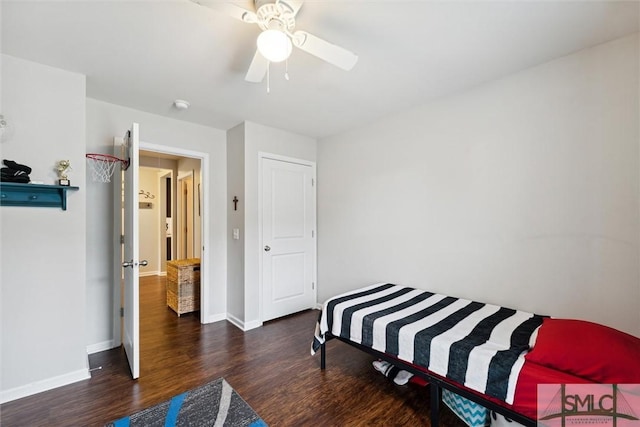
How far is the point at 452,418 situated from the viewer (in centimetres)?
183

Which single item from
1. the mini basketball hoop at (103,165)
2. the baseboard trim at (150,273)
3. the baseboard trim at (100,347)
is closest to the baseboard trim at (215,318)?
the baseboard trim at (100,347)

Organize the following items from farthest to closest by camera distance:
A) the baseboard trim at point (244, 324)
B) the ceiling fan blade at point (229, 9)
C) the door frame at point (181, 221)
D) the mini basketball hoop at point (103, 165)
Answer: the door frame at point (181, 221) < the baseboard trim at point (244, 324) < the mini basketball hoop at point (103, 165) < the ceiling fan blade at point (229, 9)

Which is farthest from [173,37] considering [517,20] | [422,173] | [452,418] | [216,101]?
[452,418]

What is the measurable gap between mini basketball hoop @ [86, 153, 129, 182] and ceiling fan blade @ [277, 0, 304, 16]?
2069mm

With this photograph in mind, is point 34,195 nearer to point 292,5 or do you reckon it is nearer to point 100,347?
point 100,347

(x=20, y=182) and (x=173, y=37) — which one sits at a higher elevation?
(x=173, y=37)

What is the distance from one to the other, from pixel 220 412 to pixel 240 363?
65 centimetres

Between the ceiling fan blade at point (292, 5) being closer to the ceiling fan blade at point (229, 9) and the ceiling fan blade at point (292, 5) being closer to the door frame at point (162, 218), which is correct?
the ceiling fan blade at point (229, 9)

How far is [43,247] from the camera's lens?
210 centimetres

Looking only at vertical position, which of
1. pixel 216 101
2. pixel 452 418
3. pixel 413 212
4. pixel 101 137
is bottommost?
pixel 452 418

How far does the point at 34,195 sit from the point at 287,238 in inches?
94.9

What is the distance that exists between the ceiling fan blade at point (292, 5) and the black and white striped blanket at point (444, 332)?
79.2 inches

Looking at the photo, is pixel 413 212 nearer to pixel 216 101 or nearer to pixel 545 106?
pixel 545 106

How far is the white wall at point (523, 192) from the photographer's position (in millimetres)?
1828
